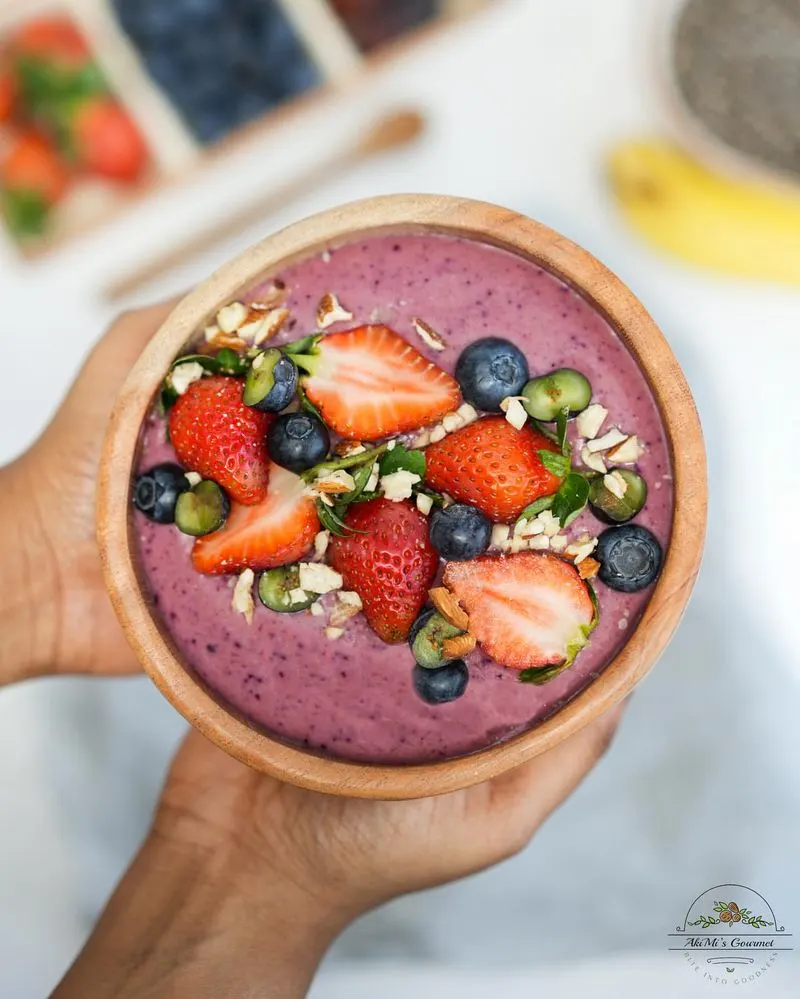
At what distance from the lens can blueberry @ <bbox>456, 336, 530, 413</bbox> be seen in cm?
109

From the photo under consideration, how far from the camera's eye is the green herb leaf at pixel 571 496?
3.53ft

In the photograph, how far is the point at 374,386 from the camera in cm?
112

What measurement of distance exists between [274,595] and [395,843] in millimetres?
522

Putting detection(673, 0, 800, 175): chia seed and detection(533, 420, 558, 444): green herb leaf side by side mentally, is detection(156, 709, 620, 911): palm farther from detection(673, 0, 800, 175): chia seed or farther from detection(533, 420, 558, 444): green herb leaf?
detection(673, 0, 800, 175): chia seed

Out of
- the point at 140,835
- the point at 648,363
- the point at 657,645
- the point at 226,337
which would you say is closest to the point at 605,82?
the point at 648,363

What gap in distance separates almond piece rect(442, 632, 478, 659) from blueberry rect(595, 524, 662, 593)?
17cm

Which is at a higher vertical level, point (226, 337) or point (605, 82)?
point (605, 82)

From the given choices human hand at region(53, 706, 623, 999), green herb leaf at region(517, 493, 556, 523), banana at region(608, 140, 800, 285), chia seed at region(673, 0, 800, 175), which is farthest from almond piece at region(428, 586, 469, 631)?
chia seed at region(673, 0, 800, 175)

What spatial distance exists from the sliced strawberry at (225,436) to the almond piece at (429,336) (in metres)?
0.20

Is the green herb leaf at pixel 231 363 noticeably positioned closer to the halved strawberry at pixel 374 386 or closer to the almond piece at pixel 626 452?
the halved strawberry at pixel 374 386

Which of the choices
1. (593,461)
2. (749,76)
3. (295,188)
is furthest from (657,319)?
(593,461)

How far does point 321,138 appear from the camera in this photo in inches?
78.5

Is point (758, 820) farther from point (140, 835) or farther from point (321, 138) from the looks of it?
point (321, 138)

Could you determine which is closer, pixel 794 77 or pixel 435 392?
pixel 435 392
